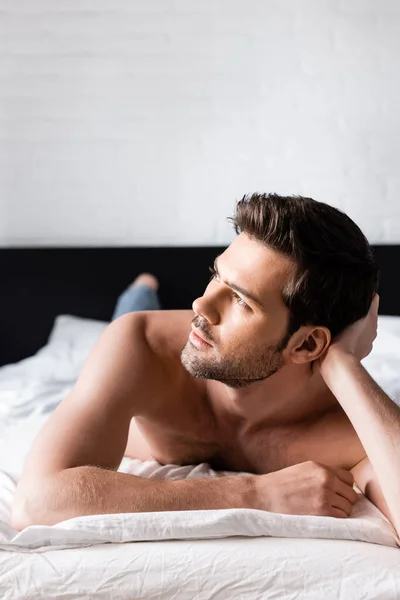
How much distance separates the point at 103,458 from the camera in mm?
1419

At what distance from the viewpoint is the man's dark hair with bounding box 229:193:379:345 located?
142 centimetres

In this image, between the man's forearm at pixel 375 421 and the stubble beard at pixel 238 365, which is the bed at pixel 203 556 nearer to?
the man's forearm at pixel 375 421

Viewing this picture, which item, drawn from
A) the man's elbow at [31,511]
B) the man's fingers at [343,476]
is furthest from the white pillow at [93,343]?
the man's elbow at [31,511]

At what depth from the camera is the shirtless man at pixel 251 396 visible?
1302mm

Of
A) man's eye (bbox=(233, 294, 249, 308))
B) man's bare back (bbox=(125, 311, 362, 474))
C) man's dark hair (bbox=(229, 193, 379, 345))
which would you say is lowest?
man's bare back (bbox=(125, 311, 362, 474))

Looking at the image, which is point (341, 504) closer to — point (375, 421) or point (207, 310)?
point (375, 421)

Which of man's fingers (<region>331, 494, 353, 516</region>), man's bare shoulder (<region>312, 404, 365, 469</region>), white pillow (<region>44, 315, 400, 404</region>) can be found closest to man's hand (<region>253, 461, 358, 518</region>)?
man's fingers (<region>331, 494, 353, 516</region>)

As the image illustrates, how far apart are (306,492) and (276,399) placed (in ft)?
1.02

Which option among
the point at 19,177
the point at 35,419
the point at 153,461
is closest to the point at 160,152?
the point at 19,177

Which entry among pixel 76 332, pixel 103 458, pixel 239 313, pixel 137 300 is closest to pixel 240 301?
pixel 239 313

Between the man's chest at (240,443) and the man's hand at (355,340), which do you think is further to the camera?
the man's chest at (240,443)

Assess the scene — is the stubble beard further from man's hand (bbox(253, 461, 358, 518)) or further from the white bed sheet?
the white bed sheet

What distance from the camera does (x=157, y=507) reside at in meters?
1.26

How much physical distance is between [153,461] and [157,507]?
18.6 inches
